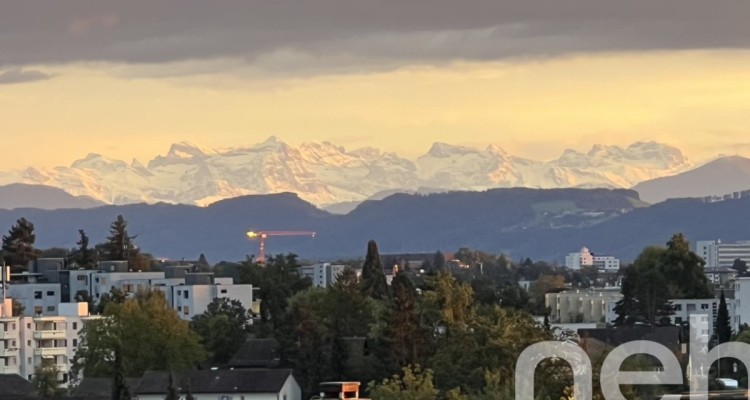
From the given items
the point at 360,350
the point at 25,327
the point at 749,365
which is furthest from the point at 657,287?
the point at 749,365

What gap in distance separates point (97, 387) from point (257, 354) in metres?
13.5

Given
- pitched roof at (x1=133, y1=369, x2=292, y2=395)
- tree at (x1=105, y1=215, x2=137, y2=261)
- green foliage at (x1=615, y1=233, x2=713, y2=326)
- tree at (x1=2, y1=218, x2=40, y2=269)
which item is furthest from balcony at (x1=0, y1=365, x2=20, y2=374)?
tree at (x1=105, y1=215, x2=137, y2=261)

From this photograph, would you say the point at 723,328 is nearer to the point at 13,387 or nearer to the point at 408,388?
the point at 13,387

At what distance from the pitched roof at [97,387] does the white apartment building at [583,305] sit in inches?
2529

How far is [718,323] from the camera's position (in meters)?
121

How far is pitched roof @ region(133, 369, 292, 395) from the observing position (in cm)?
10368

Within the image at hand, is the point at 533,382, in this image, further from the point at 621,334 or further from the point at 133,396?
the point at 621,334

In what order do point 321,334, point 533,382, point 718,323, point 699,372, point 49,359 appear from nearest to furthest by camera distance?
point 533,382
point 699,372
point 321,334
point 718,323
point 49,359

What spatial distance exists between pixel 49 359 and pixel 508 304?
25.4 meters

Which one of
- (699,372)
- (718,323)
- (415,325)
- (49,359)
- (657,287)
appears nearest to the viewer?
(699,372)

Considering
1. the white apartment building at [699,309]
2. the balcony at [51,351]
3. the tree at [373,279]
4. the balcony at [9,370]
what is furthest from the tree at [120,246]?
the white apartment building at [699,309]

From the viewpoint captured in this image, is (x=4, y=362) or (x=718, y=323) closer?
(x=718, y=323)

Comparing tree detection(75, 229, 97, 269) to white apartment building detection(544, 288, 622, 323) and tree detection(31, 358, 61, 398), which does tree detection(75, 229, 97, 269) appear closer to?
white apartment building detection(544, 288, 622, 323)

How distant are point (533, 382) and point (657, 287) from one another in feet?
238
